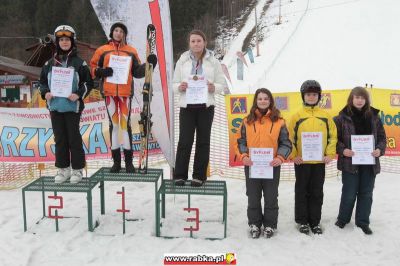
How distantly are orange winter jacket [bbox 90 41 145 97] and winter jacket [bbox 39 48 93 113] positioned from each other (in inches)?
5.1

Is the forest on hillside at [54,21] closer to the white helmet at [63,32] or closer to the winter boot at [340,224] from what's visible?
the white helmet at [63,32]

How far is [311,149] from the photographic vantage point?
411cm

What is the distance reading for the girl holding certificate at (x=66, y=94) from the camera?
4.32 metres

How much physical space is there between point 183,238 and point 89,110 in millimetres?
3109

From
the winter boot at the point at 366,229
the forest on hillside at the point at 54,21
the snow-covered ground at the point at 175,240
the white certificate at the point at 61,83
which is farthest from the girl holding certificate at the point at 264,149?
the forest on hillside at the point at 54,21

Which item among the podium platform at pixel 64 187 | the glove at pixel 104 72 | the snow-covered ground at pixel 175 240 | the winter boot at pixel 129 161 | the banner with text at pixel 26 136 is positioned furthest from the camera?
the banner with text at pixel 26 136

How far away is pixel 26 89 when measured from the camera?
16969 millimetres

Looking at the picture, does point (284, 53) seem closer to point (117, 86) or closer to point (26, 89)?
point (26, 89)

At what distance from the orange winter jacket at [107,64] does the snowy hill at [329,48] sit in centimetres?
1422

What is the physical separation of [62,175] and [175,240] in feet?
4.89

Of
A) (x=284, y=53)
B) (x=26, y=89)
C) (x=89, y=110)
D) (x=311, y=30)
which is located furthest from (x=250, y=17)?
(x=89, y=110)

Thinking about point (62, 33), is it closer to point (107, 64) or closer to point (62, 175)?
point (107, 64)

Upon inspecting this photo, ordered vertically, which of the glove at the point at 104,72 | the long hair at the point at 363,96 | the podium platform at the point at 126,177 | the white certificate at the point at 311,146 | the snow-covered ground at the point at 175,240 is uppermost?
the glove at the point at 104,72

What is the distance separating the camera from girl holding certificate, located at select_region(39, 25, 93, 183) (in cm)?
432
